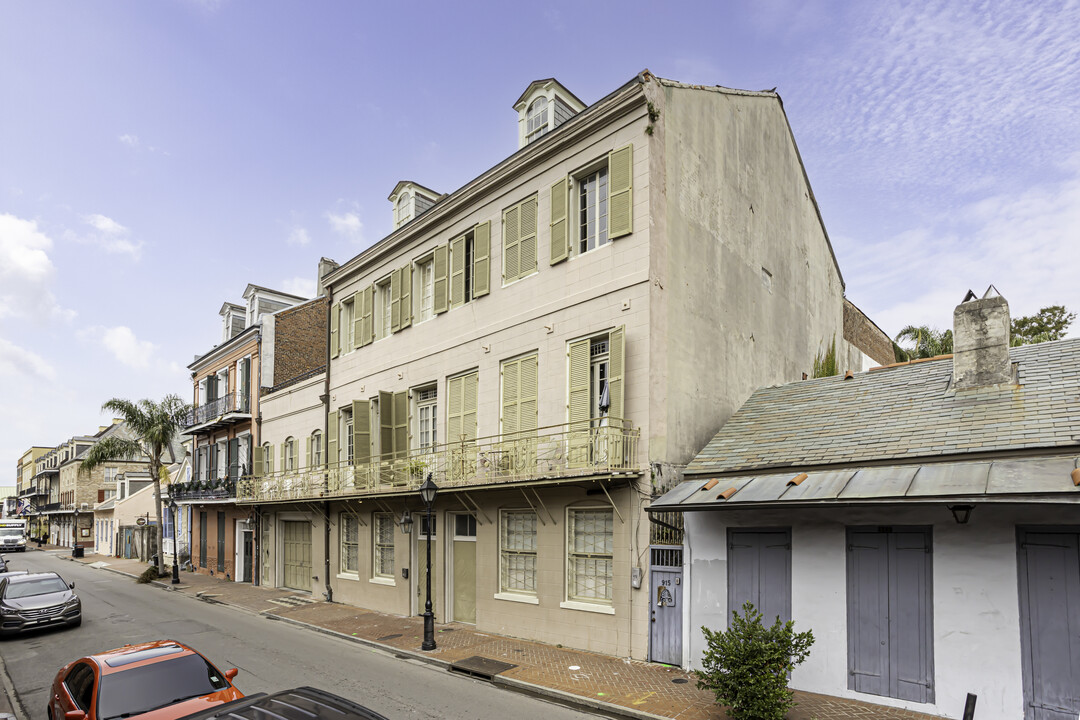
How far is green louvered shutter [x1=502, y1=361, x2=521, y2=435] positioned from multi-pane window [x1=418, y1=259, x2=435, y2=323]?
4223 millimetres

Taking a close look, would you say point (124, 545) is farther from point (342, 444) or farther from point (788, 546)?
point (788, 546)

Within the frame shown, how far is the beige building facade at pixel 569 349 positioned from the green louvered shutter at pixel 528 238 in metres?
0.05

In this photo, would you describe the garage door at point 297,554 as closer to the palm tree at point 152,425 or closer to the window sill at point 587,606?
the palm tree at point 152,425

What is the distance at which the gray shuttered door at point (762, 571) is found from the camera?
10734mm

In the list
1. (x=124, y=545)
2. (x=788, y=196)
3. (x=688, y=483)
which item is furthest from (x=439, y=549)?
(x=124, y=545)

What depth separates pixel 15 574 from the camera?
60.0ft

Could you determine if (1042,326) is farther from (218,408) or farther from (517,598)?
(218,408)

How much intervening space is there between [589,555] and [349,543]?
425 inches

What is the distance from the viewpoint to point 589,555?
13.4 meters

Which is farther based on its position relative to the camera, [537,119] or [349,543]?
[349,543]

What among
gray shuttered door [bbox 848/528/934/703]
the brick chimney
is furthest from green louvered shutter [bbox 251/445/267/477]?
the brick chimney

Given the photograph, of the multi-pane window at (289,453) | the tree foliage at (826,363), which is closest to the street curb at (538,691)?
the multi-pane window at (289,453)

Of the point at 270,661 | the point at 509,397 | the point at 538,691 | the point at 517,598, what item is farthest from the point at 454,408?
the point at 538,691

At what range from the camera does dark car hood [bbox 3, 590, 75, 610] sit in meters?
16.3
